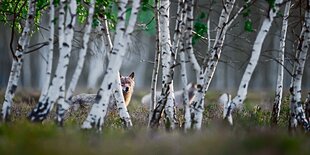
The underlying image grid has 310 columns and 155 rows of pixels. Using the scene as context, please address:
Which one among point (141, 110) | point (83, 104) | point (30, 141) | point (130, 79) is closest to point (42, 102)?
point (30, 141)

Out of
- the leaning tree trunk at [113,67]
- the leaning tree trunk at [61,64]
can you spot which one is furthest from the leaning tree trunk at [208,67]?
the leaning tree trunk at [61,64]

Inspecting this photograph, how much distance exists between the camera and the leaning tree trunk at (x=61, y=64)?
10.3m

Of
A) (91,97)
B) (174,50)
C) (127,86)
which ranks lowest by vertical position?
(91,97)

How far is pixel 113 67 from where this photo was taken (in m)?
10.1

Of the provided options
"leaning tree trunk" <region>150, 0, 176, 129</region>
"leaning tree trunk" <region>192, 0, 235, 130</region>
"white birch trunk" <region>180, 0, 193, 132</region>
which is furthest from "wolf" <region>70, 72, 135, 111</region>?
"white birch trunk" <region>180, 0, 193, 132</region>

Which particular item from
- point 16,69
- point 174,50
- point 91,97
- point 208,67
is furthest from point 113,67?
point 91,97

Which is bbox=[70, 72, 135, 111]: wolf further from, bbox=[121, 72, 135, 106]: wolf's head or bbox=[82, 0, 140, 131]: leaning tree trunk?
bbox=[82, 0, 140, 131]: leaning tree trunk

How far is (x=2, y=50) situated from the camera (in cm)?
5478

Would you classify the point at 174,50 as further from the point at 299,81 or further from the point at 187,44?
the point at 299,81

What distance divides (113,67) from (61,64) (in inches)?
35.1

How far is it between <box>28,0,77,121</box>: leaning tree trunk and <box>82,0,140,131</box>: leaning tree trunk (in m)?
0.55

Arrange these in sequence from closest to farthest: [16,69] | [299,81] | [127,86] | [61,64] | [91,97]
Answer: [61,64] < [16,69] < [299,81] < [127,86] < [91,97]

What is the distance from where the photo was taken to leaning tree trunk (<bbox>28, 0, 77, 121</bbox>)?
10.3m

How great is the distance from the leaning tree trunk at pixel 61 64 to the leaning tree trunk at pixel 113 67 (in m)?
0.55
